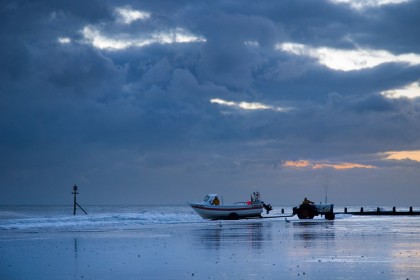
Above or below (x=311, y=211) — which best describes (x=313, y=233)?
below

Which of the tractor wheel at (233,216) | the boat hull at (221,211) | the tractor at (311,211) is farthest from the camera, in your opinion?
the tractor wheel at (233,216)

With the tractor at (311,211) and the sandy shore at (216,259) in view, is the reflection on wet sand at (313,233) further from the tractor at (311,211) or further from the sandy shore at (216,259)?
the tractor at (311,211)

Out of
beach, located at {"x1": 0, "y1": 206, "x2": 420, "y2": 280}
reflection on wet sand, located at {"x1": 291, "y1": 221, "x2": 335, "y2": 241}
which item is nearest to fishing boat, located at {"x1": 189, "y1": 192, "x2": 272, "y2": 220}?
reflection on wet sand, located at {"x1": 291, "y1": 221, "x2": 335, "y2": 241}

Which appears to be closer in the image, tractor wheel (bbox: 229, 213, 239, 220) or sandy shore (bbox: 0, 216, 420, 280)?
sandy shore (bbox: 0, 216, 420, 280)

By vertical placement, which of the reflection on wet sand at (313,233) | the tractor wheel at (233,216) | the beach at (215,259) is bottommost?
the tractor wheel at (233,216)

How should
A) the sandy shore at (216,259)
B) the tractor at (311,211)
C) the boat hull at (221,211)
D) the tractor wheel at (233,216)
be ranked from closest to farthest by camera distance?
the sandy shore at (216,259), the tractor at (311,211), the boat hull at (221,211), the tractor wheel at (233,216)

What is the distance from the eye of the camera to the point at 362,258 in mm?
20812

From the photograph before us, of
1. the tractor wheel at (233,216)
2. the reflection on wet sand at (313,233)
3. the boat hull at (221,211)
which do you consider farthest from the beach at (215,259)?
the tractor wheel at (233,216)

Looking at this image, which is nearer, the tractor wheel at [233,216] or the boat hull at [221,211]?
the boat hull at [221,211]

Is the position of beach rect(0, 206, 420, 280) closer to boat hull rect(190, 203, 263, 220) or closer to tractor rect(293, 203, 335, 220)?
tractor rect(293, 203, 335, 220)

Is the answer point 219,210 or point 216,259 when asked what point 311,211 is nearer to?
point 219,210

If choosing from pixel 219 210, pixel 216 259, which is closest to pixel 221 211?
pixel 219 210

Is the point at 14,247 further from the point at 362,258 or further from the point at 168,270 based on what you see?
the point at 362,258

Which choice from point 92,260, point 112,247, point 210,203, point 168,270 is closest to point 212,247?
point 112,247
